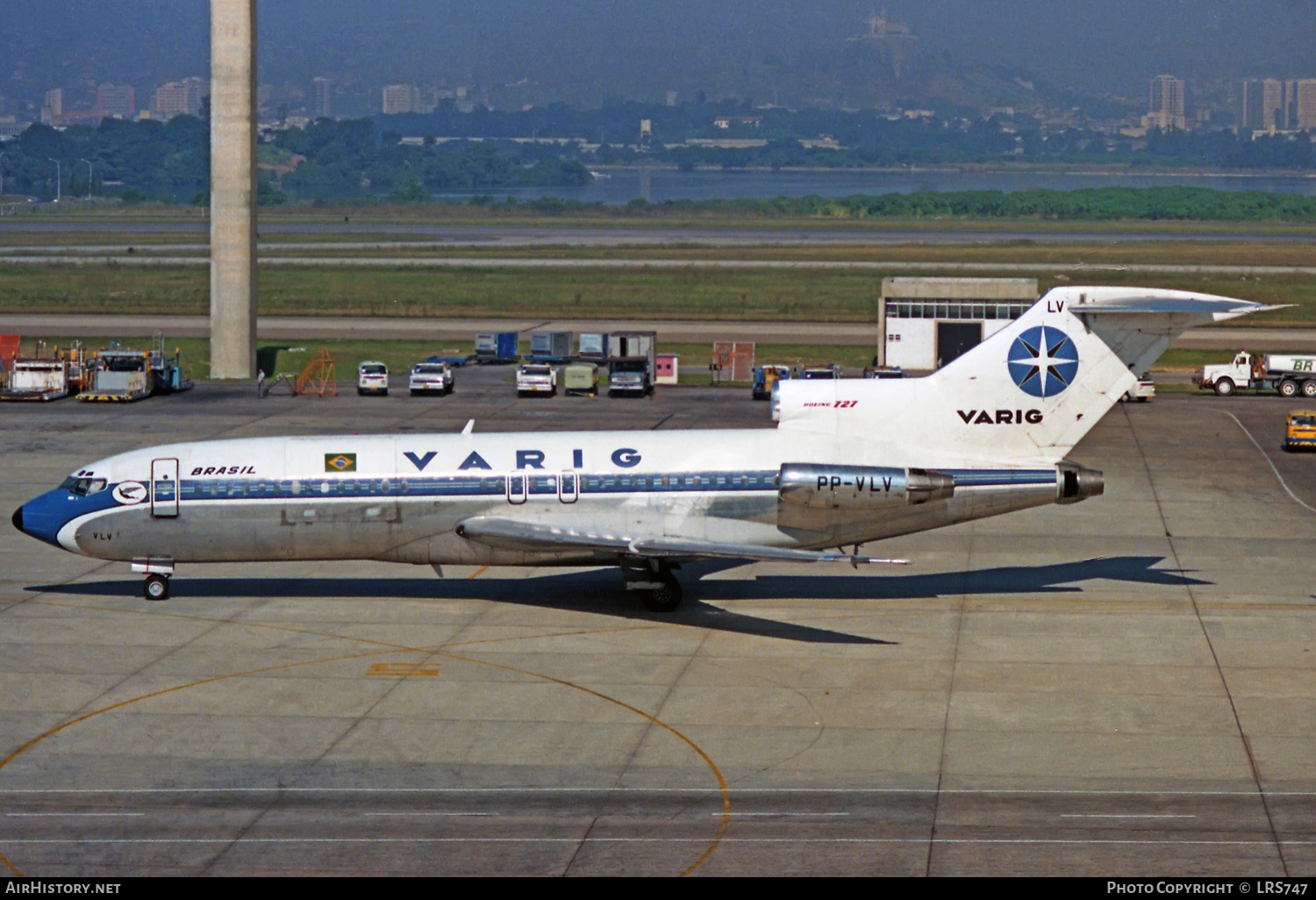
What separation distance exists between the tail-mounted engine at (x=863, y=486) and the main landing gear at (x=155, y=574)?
45.9 ft

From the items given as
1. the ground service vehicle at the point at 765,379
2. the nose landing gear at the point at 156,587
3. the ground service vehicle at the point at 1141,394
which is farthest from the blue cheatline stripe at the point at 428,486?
the ground service vehicle at the point at 1141,394

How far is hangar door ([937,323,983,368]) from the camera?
8450cm

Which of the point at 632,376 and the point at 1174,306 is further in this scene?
the point at 632,376

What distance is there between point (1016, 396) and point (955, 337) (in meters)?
51.7

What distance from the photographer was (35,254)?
161000 mm

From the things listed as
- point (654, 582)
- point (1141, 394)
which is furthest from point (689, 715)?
point (1141, 394)

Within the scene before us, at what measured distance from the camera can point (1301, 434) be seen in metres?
57.8

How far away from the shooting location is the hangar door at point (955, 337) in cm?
8450

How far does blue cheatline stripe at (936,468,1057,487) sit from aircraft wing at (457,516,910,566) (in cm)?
273

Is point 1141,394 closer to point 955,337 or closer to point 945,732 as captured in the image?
point 955,337

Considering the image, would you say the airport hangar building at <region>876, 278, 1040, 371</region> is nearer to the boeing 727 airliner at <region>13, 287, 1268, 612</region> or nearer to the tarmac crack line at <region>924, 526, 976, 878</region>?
the tarmac crack line at <region>924, 526, 976, 878</region>

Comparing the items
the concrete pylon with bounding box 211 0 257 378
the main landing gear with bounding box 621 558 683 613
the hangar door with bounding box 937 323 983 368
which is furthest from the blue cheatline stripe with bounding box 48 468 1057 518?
the hangar door with bounding box 937 323 983 368

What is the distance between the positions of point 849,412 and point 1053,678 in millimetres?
7855

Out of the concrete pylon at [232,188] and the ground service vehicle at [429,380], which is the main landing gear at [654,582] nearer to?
the ground service vehicle at [429,380]
